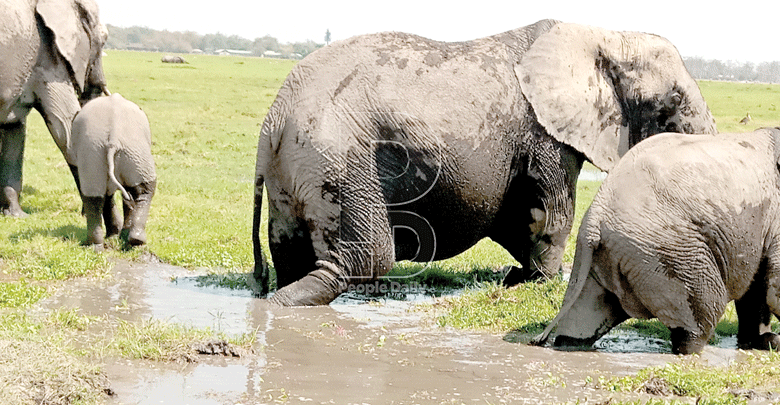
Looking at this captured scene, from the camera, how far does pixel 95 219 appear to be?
9523 mm

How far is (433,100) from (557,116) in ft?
3.52

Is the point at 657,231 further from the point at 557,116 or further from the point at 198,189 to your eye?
the point at 198,189

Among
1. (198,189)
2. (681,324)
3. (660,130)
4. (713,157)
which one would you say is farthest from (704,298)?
(198,189)

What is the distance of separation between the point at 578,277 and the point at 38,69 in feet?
25.2

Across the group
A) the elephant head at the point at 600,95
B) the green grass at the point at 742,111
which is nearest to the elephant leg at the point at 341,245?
the elephant head at the point at 600,95

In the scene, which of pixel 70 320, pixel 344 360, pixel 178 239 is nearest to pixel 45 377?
pixel 70 320

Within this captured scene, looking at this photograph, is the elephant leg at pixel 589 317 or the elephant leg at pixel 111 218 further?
the elephant leg at pixel 111 218

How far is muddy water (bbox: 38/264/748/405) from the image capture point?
538 centimetres

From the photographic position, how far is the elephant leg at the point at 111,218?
9.89 meters

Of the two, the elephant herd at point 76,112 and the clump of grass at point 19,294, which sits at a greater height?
the elephant herd at point 76,112

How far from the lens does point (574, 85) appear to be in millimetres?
7809

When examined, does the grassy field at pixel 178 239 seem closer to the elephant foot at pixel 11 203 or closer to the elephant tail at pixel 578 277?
the elephant foot at pixel 11 203

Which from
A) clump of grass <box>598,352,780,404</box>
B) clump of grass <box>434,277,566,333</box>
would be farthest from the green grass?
clump of grass <box>598,352,780,404</box>

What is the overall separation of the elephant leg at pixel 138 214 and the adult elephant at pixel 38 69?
7.51 ft
